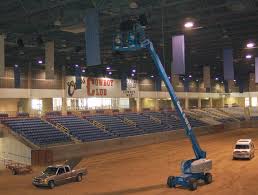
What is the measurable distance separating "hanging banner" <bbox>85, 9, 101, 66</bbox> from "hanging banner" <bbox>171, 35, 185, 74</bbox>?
719cm

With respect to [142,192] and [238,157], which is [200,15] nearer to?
[238,157]

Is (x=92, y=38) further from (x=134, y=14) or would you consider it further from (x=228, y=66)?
(x=228, y=66)

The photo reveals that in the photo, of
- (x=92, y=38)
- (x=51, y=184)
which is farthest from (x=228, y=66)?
(x=51, y=184)

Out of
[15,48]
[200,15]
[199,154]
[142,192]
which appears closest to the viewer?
[142,192]

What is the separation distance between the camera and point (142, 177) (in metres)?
26.9

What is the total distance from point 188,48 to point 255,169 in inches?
910

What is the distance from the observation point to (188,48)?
49.0m

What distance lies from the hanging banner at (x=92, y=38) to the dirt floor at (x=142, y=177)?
325 inches

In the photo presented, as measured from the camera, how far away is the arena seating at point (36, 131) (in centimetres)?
3845

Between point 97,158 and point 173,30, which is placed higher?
point 173,30

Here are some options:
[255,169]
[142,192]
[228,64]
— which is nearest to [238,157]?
[255,169]

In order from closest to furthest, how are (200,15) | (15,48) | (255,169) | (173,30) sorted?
(255,169) < (200,15) < (173,30) < (15,48)

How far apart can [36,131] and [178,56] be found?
18847 millimetres

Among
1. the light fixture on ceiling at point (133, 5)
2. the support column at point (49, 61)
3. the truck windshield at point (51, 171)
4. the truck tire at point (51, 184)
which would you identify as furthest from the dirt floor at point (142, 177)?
the light fixture on ceiling at point (133, 5)
